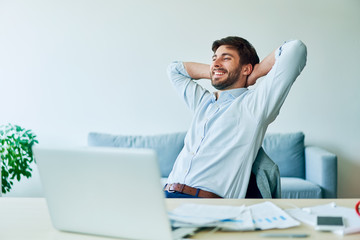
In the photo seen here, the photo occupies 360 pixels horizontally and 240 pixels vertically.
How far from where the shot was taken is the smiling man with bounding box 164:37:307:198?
1890 millimetres

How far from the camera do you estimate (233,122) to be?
6.53ft

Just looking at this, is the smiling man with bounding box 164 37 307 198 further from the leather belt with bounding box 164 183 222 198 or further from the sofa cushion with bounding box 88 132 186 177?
the sofa cushion with bounding box 88 132 186 177

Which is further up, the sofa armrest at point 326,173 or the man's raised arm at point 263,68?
the man's raised arm at point 263,68

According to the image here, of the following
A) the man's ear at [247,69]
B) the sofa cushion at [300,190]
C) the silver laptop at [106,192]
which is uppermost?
the man's ear at [247,69]

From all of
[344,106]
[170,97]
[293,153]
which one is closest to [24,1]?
[170,97]

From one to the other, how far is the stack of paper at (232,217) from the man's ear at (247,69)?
39.0 inches

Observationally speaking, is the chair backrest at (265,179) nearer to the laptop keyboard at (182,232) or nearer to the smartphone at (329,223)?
the smartphone at (329,223)

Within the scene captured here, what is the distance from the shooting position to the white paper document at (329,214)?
1143mm

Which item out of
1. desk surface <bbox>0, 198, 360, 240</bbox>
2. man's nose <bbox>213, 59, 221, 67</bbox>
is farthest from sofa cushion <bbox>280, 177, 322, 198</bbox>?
desk surface <bbox>0, 198, 360, 240</bbox>

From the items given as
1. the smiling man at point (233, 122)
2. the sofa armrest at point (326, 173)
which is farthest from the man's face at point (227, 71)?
the sofa armrest at point (326, 173)

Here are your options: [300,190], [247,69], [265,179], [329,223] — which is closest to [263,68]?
[247,69]

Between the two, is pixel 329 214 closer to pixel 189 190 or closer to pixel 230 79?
pixel 189 190

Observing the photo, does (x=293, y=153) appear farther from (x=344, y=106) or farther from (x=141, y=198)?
(x=141, y=198)

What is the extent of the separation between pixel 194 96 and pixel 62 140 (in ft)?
6.75
